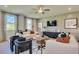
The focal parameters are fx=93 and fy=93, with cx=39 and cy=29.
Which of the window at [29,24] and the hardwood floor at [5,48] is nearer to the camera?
the hardwood floor at [5,48]

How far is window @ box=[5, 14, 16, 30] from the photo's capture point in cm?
198

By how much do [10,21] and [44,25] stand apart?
853 millimetres

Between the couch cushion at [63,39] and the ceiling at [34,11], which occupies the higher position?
the ceiling at [34,11]

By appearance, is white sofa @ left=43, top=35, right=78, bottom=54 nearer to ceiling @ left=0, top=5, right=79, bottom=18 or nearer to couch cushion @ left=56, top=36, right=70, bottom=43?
couch cushion @ left=56, top=36, right=70, bottom=43

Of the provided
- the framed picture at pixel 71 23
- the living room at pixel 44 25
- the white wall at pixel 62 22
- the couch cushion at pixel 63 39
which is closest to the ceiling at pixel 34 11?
the living room at pixel 44 25

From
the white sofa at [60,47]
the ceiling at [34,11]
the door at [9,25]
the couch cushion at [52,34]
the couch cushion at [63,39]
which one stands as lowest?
the white sofa at [60,47]

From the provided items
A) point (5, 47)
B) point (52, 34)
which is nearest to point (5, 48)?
point (5, 47)

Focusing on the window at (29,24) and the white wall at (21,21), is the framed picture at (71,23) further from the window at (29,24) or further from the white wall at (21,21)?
the white wall at (21,21)

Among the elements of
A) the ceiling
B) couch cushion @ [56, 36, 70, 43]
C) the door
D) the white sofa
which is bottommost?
the white sofa

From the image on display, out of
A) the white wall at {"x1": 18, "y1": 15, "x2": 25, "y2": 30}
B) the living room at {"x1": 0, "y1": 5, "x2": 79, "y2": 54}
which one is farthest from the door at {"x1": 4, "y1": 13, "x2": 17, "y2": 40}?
the white wall at {"x1": 18, "y1": 15, "x2": 25, "y2": 30}

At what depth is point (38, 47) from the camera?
2232 millimetres

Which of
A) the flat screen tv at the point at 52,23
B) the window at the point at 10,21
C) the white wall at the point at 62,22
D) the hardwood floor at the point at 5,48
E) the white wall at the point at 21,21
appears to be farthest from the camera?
the flat screen tv at the point at 52,23

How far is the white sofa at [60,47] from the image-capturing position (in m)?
1.96

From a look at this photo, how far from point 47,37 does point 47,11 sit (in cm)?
63
